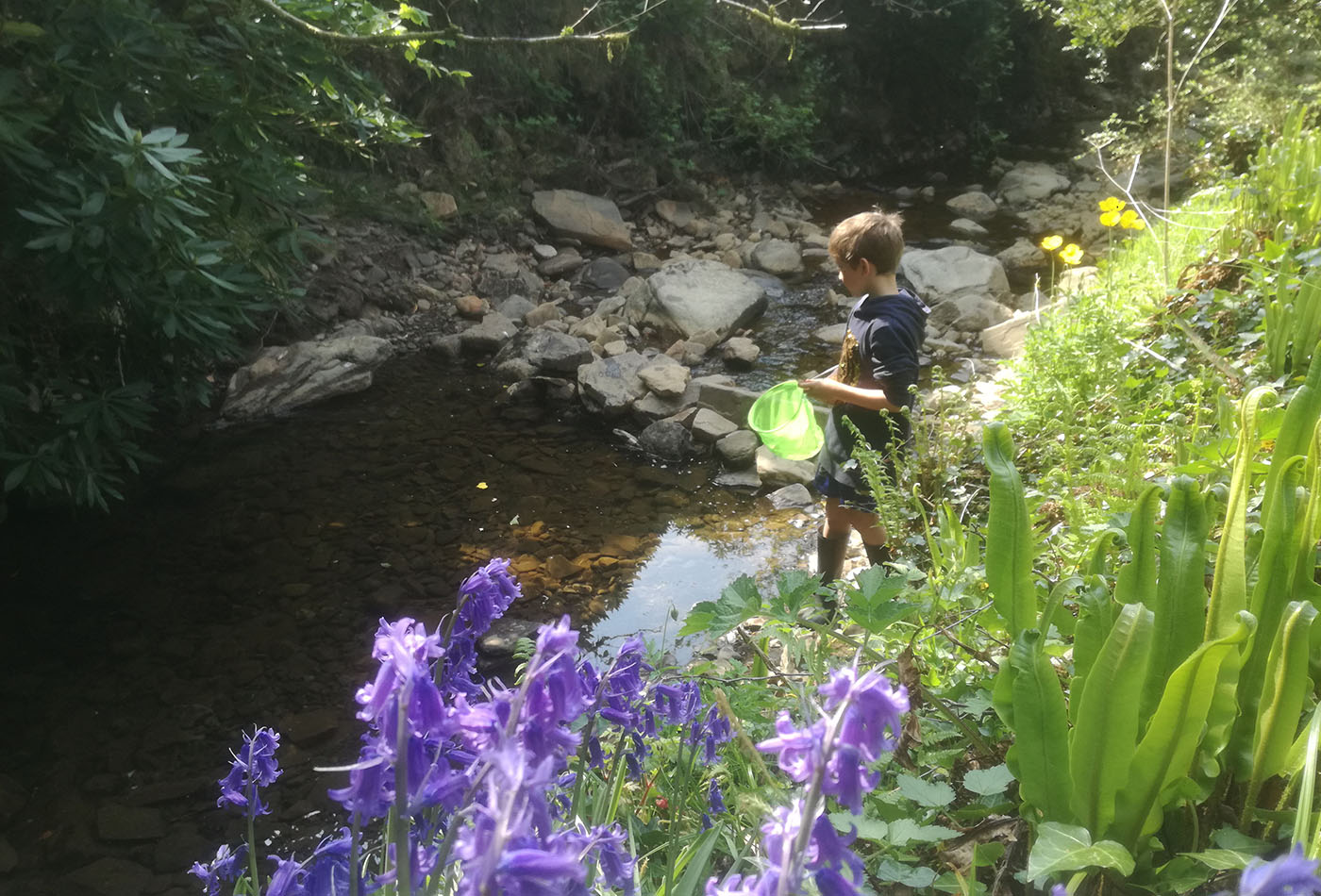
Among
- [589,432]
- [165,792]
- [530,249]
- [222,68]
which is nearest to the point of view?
[165,792]

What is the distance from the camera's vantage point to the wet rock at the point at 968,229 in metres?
9.04

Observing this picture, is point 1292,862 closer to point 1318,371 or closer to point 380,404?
point 1318,371

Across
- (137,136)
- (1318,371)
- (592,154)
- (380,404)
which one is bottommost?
(380,404)

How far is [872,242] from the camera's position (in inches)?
116

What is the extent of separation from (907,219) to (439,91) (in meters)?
5.18

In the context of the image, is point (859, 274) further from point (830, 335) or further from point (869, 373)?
point (830, 335)

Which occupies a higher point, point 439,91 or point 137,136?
point 137,136

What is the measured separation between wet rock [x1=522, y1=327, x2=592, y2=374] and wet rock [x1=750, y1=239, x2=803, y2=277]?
2.71 m

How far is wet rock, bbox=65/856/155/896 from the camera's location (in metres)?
2.50

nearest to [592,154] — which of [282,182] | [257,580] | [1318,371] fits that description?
[282,182]

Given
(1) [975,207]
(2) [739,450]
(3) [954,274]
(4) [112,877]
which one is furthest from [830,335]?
(4) [112,877]

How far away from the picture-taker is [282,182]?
4086 mm

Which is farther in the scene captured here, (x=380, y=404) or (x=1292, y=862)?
(x=380, y=404)

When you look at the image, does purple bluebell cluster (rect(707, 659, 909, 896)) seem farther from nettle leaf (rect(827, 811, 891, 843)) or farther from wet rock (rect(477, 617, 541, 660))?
wet rock (rect(477, 617, 541, 660))
